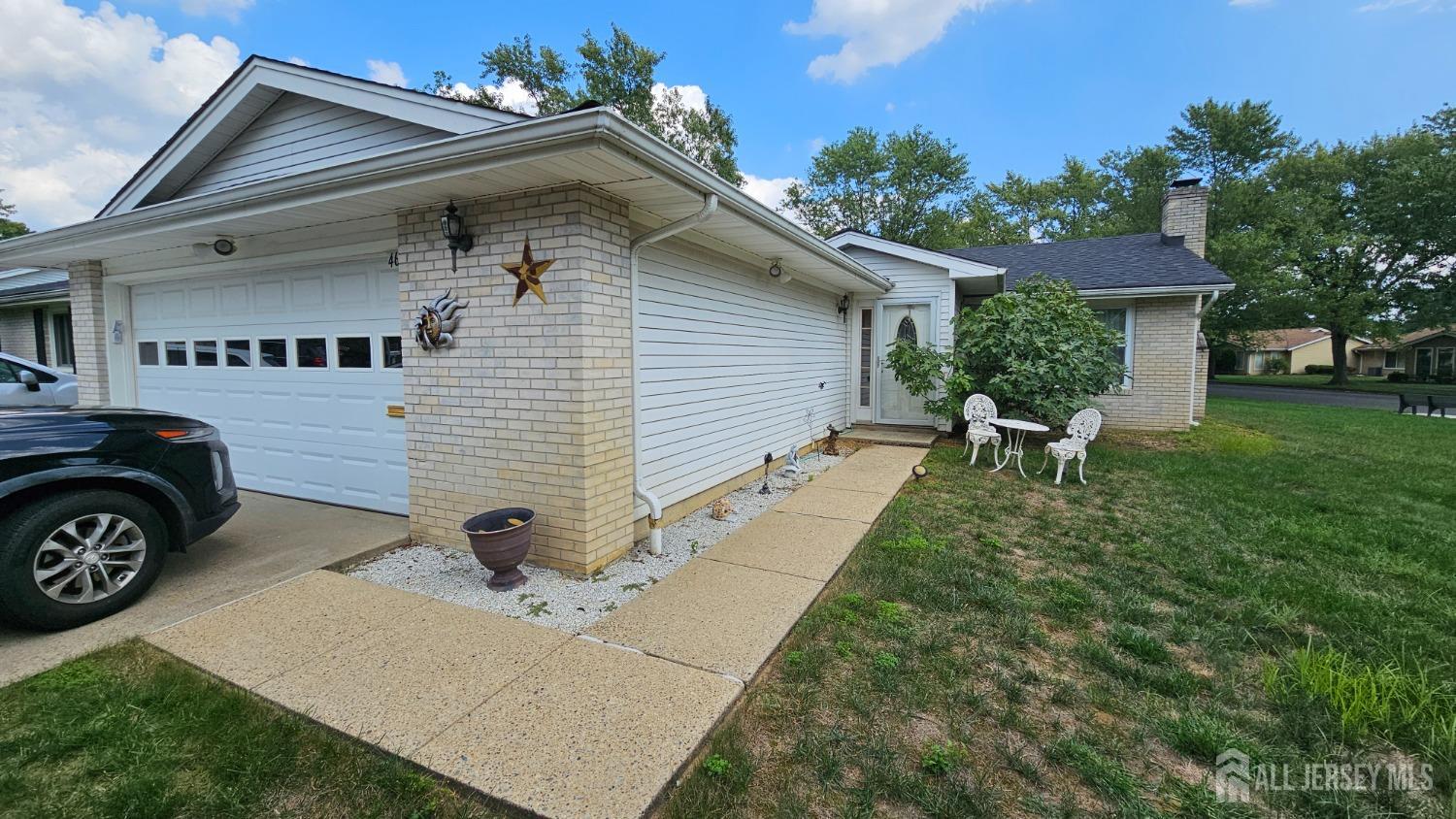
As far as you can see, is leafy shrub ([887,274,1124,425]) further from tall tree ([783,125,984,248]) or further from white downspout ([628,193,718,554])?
tall tree ([783,125,984,248])

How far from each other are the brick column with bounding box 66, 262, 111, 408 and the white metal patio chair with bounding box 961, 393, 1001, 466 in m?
10.1

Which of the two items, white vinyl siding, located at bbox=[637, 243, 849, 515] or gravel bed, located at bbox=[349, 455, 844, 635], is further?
white vinyl siding, located at bbox=[637, 243, 849, 515]

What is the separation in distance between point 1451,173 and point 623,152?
103ft

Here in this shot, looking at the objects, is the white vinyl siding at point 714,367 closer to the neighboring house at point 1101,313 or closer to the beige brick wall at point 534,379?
the beige brick wall at point 534,379

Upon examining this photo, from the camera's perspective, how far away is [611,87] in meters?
24.2

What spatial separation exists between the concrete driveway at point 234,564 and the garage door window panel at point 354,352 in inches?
51.2

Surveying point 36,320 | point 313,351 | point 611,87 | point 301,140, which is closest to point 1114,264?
point 301,140

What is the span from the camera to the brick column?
5.82 metres

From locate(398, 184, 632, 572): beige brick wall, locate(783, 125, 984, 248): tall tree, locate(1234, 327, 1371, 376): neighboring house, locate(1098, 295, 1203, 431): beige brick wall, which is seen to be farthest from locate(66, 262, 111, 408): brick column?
locate(1234, 327, 1371, 376): neighboring house

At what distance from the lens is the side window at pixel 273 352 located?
5.10m

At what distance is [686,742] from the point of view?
206 cm

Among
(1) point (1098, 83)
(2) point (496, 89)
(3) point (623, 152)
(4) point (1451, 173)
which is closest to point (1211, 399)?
(1) point (1098, 83)

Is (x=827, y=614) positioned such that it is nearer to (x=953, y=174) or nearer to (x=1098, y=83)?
(x=1098, y=83)

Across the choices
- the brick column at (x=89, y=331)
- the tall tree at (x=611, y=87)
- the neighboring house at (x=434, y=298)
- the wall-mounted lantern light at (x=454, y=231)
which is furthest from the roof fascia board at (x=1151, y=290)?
the tall tree at (x=611, y=87)
